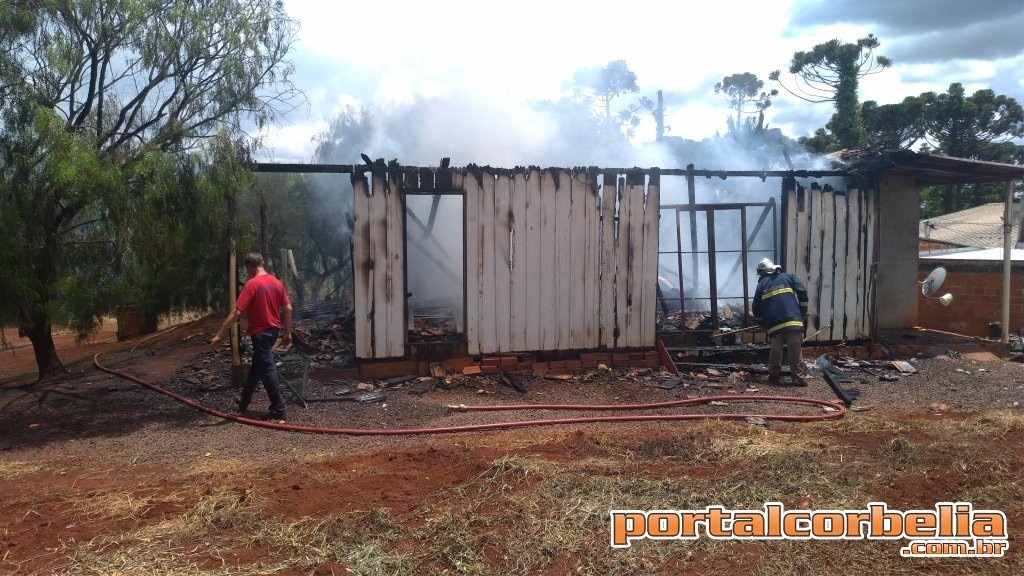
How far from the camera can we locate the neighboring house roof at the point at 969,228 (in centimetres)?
2172

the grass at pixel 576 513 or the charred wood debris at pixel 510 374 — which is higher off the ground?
the charred wood debris at pixel 510 374

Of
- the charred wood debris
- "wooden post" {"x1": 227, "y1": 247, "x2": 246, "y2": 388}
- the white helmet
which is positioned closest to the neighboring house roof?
the charred wood debris

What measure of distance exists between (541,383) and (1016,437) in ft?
16.3

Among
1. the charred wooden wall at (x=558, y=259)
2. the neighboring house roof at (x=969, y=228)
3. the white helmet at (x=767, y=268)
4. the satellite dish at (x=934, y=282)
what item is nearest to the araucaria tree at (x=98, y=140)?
the charred wooden wall at (x=558, y=259)

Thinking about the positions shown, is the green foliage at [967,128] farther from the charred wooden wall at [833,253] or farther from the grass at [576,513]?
the grass at [576,513]

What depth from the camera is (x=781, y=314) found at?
7938mm

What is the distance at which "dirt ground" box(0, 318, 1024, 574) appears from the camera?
4.08 m

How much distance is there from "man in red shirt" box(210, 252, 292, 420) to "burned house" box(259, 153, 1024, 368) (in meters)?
1.69

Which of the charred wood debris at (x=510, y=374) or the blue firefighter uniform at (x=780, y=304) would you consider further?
the blue firefighter uniform at (x=780, y=304)

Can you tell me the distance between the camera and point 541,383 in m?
8.30

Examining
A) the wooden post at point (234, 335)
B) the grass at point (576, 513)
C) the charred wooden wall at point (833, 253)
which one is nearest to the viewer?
the grass at point (576, 513)

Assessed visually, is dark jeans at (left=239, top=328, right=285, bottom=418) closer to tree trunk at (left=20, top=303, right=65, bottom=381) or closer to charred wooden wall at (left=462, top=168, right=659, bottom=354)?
tree trunk at (left=20, top=303, right=65, bottom=381)

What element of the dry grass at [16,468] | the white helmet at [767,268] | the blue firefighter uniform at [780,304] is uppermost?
the white helmet at [767,268]

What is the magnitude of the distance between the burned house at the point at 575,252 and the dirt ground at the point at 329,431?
0.62 m
